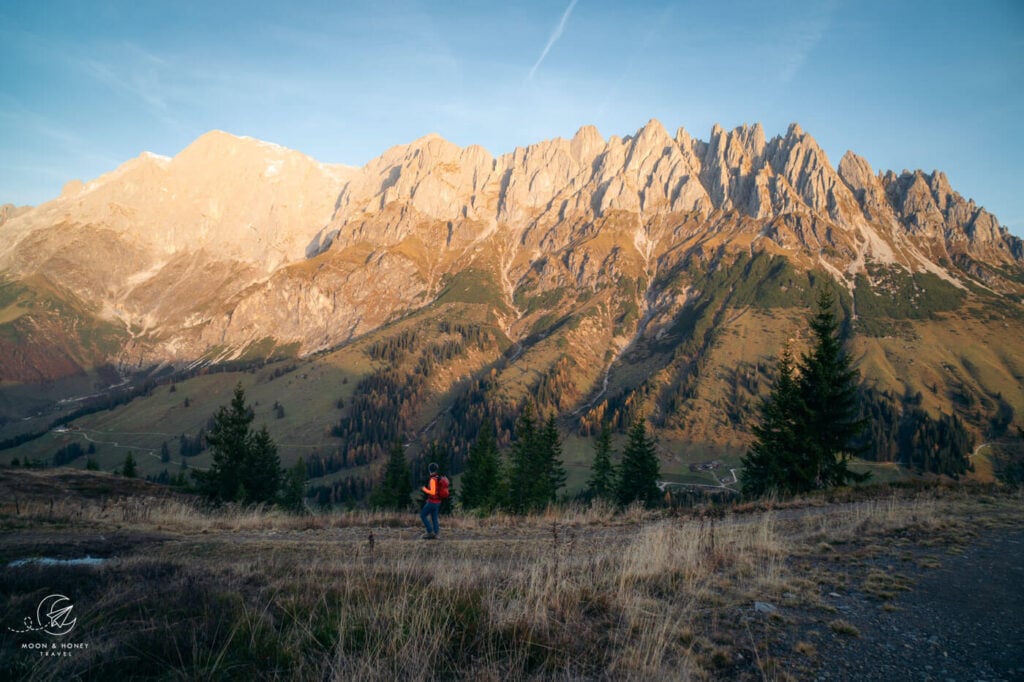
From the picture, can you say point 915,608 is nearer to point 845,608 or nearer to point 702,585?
point 845,608

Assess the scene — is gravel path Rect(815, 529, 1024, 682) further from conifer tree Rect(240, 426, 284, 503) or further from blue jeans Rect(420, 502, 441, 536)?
conifer tree Rect(240, 426, 284, 503)

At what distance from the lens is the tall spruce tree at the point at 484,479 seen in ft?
166

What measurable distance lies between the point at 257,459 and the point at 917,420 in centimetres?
19591

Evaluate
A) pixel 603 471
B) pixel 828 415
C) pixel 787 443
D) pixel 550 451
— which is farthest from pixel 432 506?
pixel 603 471

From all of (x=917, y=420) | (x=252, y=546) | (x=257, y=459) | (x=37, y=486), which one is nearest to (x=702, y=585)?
(x=252, y=546)

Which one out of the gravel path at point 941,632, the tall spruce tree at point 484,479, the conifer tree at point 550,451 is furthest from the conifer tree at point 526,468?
the gravel path at point 941,632

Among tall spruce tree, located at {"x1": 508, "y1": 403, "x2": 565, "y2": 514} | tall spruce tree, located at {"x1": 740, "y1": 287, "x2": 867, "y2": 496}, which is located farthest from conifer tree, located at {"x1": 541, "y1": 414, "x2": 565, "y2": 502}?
tall spruce tree, located at {"x1": 740, "y1": 287, "x2": 867, "y2": 496}

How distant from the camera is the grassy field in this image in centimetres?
463

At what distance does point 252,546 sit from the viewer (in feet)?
39.8

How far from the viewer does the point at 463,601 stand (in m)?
6.12

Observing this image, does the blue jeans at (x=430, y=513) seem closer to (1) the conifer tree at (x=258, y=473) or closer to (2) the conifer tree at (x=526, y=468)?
(1) the conifer tree at (x=258, y=473)

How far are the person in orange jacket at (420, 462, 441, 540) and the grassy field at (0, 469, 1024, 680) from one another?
2.70 feet

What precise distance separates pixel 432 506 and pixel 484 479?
40.8 m

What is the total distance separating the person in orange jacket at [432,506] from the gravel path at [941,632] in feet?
34.1
